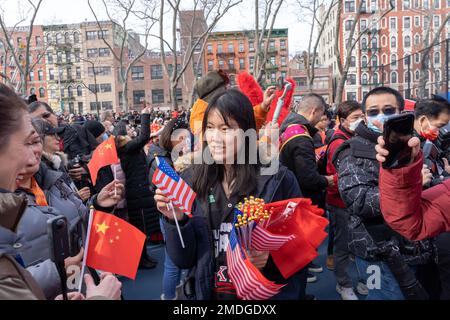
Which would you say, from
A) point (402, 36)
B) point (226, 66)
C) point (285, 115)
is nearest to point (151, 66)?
point (226, 66)

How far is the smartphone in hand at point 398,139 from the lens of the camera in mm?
1433

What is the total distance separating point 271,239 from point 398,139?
72cm

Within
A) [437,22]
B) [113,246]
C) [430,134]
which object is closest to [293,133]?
[430,134]

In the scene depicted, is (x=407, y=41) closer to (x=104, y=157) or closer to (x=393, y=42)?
(x=393, y=42)

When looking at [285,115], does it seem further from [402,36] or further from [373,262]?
[402,36]

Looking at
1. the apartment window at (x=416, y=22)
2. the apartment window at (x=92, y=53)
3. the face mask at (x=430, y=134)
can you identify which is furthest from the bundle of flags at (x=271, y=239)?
the apartment window at (x=416, y=22)

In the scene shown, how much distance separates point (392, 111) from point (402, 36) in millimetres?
68868

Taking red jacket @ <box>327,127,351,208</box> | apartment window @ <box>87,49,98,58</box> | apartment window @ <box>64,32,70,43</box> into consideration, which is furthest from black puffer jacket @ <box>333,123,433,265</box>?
apartment window @ <box>87,49,98,58</box>

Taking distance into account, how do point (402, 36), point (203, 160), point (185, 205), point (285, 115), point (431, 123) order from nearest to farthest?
1. point (185, 205)
2. point (203, 160)
3. point (431, 123)
4. point (285, 115)
5. point (402, 36)

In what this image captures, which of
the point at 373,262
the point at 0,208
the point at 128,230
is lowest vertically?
the point at 373,262

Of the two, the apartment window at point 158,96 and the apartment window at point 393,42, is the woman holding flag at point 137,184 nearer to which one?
the apartment window at point 158,96

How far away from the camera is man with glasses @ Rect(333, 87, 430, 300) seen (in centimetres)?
238

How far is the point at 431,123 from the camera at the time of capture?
314cm

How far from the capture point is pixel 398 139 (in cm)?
147
